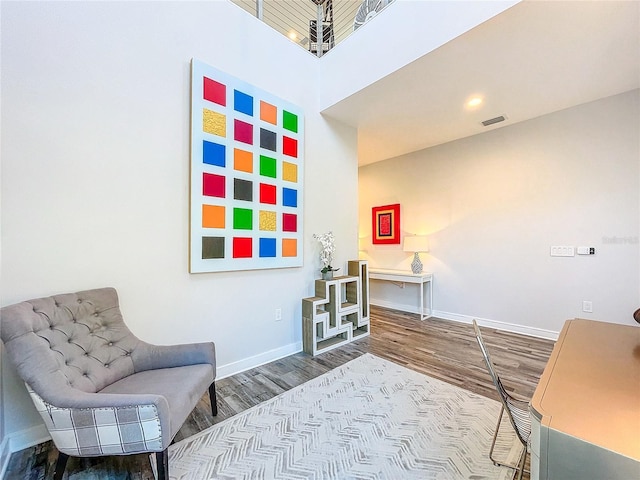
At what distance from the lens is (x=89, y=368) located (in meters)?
1.56

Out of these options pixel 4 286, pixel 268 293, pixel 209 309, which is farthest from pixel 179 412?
pixel 268 293

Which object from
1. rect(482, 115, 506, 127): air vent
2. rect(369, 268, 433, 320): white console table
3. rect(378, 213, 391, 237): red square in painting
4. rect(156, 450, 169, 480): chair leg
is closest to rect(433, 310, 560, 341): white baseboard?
rect(369, 268, 433, 320): white console table

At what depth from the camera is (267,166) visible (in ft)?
9.10

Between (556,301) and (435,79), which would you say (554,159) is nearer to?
(556,301)

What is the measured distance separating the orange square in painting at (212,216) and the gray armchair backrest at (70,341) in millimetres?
817

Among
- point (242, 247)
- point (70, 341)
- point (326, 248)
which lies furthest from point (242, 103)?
point (70, 341)

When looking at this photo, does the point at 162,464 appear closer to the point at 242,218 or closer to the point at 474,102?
the point at 242,218

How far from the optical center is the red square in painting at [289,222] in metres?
2.91

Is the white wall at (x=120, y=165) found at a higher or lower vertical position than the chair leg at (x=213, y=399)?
higher

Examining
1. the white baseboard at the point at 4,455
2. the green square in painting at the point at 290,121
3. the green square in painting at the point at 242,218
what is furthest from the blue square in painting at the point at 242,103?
the white baseboard at the point at 4,455

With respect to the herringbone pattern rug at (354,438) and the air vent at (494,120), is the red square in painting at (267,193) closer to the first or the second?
the herringbone pattern rug at (354,438)

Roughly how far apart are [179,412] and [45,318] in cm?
90

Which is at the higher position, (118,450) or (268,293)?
(268,293)

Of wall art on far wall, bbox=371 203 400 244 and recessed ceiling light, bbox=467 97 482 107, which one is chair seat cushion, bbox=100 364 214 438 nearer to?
recessed ceiling light, bbox=467 97 482 107
